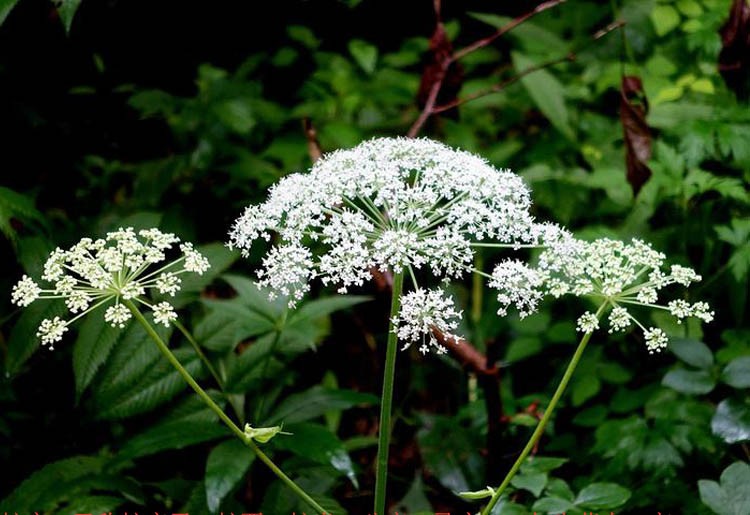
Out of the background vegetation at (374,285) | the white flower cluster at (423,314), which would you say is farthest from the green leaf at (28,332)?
the white flower cluster at (423,314)

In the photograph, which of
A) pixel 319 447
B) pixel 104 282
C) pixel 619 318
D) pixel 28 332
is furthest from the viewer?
pixel 28 332

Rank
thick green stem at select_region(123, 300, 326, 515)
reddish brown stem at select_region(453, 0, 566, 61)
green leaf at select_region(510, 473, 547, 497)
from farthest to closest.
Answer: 1. reddish brown stem at select_region(453, 0, 566, 61)
2. green leaf at select_region(510, 473, 547, 497)
3. thick green stem at select_region(123, 300, 326, 515)

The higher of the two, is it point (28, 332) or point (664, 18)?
point (664, 18)

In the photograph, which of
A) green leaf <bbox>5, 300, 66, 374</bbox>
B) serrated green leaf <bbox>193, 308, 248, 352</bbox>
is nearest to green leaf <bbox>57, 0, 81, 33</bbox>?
green leaf <bbox>5, 300, 66, 374</bbox>

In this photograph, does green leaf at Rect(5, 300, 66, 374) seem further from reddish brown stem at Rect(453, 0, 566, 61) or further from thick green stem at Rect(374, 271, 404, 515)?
reddish brown stem at Rect(453, 0, 566, 61)

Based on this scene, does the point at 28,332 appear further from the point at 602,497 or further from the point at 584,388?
the point at 584,388

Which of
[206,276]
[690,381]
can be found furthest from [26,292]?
[690,381]

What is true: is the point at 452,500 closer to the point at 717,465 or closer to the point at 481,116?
the point at 717,465

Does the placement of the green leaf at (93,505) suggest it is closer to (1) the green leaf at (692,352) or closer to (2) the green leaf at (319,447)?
(2) the green leaf at (319,447)
